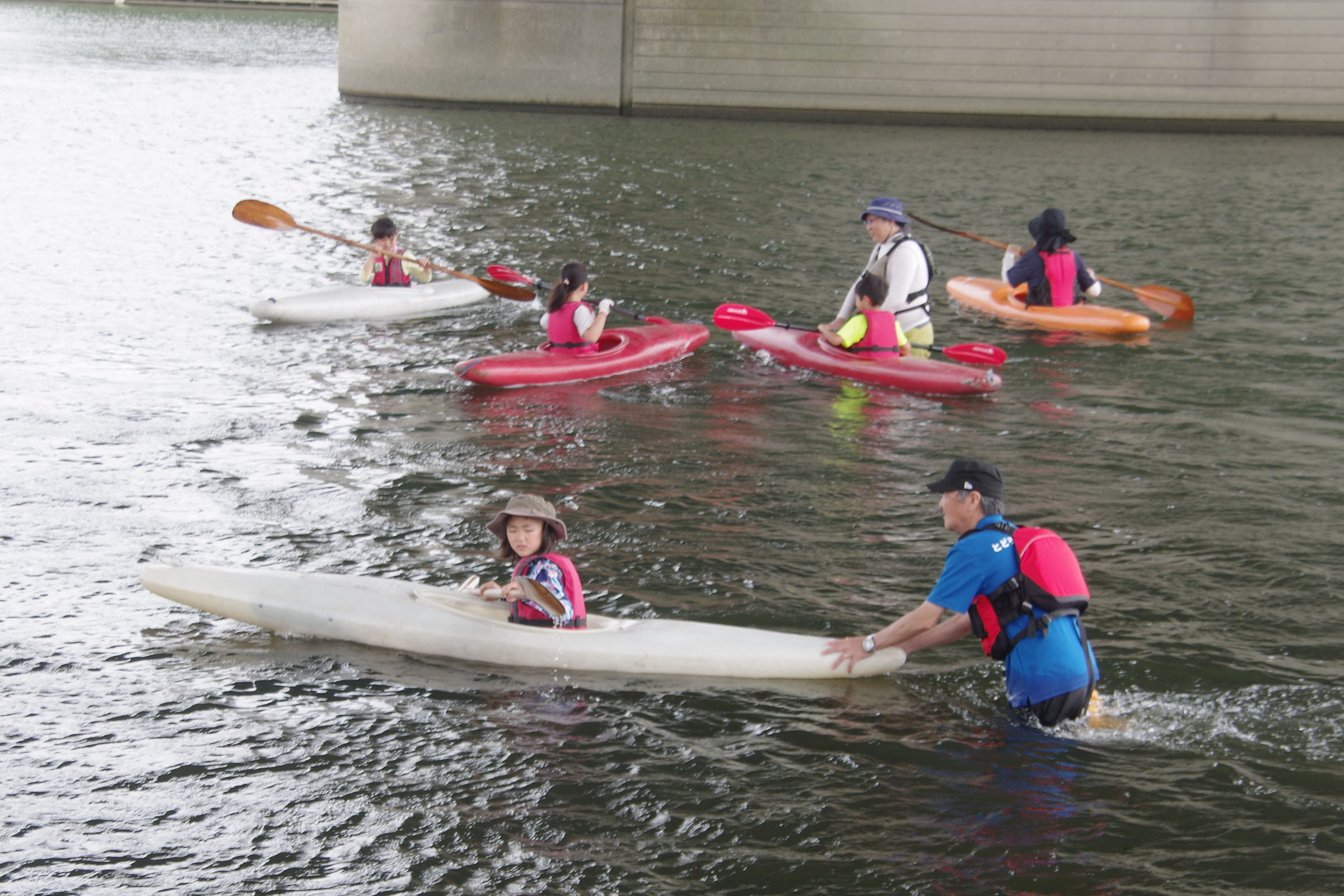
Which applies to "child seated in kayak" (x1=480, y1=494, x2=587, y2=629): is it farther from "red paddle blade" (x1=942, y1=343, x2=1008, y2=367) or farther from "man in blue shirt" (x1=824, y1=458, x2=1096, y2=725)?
"red paddle blade" (x1=942, y1=343, x2=1008, y2=367)

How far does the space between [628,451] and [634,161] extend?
1251 centimetres

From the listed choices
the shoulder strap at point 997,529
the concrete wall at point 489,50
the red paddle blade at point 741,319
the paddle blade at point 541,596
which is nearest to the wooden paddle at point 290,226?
the red paddle blade at point 741,319

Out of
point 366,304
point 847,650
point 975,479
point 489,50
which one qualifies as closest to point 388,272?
point 366,304

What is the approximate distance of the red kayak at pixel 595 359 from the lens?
850cm

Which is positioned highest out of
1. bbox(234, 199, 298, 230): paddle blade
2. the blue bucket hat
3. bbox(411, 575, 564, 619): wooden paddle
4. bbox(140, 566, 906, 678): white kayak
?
the blue bucket hat

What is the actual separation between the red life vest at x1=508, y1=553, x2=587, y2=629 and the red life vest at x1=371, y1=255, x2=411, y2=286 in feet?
20.8

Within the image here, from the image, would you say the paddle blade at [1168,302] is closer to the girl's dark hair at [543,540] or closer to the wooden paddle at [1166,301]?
the wooden paddle at [1166,301]

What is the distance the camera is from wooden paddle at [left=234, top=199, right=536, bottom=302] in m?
10.3

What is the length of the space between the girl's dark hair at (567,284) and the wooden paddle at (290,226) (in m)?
1.54

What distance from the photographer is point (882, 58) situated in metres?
24.3

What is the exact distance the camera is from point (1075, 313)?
34.1ft

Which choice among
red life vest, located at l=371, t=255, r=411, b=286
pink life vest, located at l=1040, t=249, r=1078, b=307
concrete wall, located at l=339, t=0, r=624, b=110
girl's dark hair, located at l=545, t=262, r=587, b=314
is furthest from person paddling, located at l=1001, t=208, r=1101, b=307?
concrete wall, located at l=339, t=0, r=624, b=110

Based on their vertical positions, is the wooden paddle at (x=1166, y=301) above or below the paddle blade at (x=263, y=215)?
below

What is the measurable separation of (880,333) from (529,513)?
4.73m
